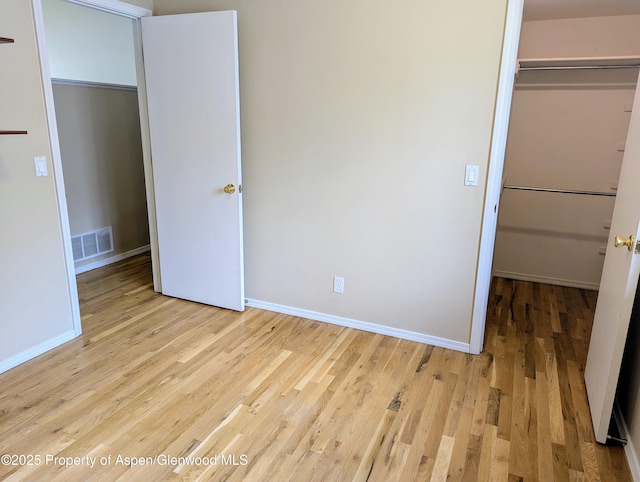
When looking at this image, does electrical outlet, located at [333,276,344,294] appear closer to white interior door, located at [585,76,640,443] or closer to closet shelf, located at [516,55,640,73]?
white interior door, located at [585,76,640,443]

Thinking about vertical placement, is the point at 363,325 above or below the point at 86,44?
below

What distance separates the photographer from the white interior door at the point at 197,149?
2.76m

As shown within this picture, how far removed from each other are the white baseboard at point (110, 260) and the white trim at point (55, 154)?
4.14ft

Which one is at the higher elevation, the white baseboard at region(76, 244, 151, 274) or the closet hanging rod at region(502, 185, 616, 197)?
the closet hanging rod at region(502, 185, 616, 197)

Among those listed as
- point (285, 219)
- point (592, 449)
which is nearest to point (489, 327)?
point (592, 449)

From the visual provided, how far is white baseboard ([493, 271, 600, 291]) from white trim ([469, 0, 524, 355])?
5.22ft

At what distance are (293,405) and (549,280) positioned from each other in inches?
113

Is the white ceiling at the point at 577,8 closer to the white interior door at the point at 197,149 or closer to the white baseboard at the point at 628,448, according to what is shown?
the white interior door at the point at 197,149

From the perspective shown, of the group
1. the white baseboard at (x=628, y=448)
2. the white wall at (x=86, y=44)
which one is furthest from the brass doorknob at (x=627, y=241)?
the white wall at (x=86, y=44)

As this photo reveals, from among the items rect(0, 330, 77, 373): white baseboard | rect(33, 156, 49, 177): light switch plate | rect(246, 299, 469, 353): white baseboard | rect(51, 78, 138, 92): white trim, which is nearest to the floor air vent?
rect(51, 78, 138, 92): white trim

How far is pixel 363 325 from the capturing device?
2938 millimetres

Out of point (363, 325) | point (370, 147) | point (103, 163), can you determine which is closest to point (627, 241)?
point (370, 147)

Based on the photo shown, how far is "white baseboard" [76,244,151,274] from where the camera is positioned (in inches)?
156

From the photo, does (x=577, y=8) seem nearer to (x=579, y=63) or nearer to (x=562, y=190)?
(x=579, y=63)
